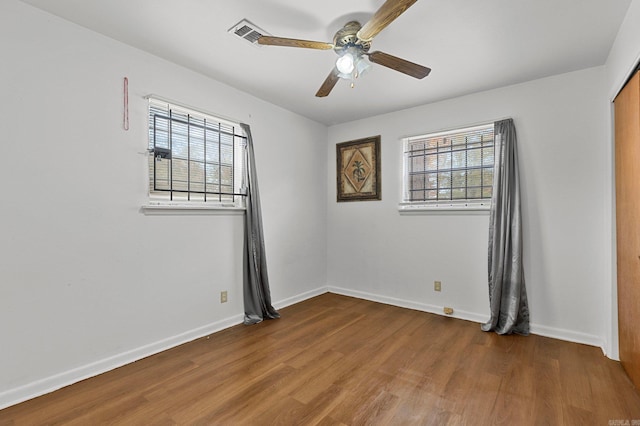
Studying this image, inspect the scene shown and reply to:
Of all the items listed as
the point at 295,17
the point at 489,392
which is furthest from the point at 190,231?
the point at 489,392

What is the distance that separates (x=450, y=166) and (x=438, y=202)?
1.46 feet

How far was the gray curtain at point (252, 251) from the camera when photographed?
3.16 meters

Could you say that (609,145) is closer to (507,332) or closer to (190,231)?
(507,332)

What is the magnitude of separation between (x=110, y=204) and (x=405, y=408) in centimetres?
252

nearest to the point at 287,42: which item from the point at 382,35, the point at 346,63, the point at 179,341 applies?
the point at 346,63

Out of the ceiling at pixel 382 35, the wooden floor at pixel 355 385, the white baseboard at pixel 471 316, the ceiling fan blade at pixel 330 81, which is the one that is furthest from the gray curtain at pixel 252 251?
the white baseboard at pixel 471 316

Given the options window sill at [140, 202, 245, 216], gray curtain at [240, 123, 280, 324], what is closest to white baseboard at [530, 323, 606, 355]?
gray curtain at [240, 123, 280, 324]

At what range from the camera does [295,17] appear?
198 cm

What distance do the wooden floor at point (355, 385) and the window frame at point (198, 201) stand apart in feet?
4.02

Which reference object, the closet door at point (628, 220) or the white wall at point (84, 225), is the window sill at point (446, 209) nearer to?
the closet door at point (628, 220)

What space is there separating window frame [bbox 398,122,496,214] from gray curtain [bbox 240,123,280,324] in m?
1.82

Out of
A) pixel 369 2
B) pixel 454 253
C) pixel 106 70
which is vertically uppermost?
pixel 369 2

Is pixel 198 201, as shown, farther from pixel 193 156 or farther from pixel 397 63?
pixel 397 63

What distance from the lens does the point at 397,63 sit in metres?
2.09
